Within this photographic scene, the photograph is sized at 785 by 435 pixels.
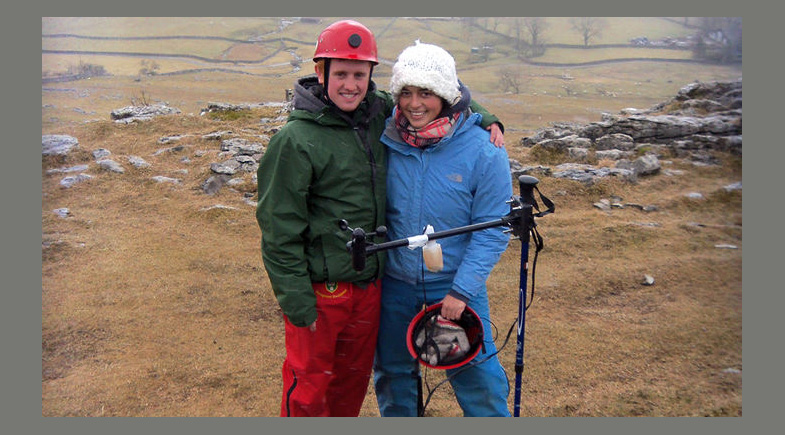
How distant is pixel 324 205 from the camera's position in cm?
296

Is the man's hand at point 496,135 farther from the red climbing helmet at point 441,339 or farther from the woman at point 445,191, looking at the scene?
the red climbing helmet at point 441,339

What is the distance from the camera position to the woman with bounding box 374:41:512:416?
9.48 feet

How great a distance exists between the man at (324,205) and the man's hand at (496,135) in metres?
0.02

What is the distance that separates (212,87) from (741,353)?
20.8m

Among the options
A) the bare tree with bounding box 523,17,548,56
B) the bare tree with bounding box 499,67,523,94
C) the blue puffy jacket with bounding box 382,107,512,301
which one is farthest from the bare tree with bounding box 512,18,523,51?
the blue puffy jacket with bounding box 382,107,512,301

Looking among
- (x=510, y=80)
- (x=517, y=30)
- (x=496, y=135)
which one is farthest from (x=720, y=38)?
(x=510, y=80)

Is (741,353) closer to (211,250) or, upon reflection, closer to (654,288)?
(654,288)

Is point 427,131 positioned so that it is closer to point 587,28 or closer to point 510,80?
point 587,28

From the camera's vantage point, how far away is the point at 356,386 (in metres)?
3.44

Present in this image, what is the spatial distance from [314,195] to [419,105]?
0.70 metres

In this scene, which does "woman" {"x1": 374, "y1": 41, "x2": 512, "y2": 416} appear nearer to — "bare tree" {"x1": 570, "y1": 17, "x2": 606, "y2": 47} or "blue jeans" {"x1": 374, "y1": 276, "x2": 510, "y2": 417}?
"blue jeans" {"x1": 374, "y1": 276, "x2": 510, "y2": 417}

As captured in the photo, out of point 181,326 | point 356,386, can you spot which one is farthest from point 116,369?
point 356,386

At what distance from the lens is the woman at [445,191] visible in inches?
114

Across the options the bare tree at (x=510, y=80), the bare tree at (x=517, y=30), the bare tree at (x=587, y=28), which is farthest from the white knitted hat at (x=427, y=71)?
the bare tree at (x=510, y=80)
